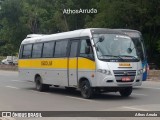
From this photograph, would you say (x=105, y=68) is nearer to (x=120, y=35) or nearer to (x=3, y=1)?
(x=120, y=35)

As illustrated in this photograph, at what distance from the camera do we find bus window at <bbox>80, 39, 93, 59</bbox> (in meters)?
17.0

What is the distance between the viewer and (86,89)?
17.3 m

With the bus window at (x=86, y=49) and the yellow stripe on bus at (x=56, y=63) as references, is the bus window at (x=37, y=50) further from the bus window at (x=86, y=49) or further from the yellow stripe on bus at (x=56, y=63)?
the bus window at (x=86, y=49)

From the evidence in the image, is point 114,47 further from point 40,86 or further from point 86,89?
point 40,86

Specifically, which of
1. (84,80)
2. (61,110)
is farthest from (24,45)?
(61,110)

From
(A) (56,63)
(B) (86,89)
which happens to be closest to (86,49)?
(B) (86,89)

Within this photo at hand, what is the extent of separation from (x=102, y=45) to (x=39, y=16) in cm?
4677

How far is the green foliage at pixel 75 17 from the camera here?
45000 millimetres

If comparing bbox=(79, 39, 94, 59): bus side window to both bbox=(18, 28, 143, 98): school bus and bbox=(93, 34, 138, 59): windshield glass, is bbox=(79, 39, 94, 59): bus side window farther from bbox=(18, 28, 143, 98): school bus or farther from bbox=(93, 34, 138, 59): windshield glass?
bbox=(93, 34, 138, 59): windshield glass

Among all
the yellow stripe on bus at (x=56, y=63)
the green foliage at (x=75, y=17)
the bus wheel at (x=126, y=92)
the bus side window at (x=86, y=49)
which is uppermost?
the green foliage at (x=75, y=17)

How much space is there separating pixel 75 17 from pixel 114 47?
4229 centimetres

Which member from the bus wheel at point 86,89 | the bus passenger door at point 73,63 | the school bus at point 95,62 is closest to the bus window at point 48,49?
the school bus at point 95,62

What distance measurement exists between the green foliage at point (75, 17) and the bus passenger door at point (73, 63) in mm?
25876

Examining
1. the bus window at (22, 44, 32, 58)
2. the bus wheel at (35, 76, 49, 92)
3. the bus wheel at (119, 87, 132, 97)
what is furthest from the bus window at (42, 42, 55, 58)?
the bus wheel at (119, 87, 132, 97)
